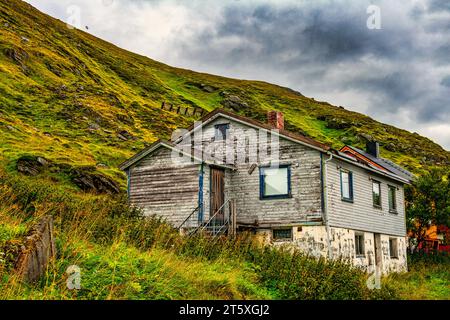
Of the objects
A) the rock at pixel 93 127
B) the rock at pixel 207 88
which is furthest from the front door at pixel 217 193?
the rock at pixel 207 88

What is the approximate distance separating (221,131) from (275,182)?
4.32 meters

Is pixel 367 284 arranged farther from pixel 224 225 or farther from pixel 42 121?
pixel 42 121

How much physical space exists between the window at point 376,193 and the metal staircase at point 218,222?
8144 mm

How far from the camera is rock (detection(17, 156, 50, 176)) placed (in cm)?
3625

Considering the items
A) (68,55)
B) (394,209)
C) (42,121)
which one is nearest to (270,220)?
(394,209)

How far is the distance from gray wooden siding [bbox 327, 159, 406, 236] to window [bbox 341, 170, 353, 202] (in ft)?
0.82

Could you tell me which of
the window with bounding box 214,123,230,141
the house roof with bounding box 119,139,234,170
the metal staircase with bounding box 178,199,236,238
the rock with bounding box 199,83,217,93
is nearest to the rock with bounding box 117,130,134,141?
the house roof with bounding box 119,139,234,170

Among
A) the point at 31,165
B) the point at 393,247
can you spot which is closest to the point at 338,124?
the point at 393,247

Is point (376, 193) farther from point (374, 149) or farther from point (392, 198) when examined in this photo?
point (374, 149)

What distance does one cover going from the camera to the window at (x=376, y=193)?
27.2m

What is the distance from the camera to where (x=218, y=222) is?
23375mm

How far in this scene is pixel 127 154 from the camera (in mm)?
50406
